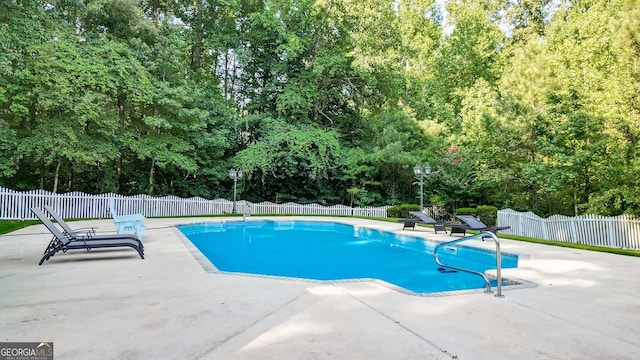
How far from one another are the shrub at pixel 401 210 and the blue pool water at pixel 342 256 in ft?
17.0

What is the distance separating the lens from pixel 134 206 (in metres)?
15.3

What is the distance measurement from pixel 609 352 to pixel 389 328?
4.80 feet

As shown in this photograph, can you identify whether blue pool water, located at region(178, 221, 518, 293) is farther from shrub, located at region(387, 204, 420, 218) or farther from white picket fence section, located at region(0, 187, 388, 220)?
shrub, located at region(387, 204, 420, 218)

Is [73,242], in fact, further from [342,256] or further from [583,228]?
[583,228]

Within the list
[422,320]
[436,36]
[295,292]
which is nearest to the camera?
[422,320]

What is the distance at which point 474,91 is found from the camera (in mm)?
18703

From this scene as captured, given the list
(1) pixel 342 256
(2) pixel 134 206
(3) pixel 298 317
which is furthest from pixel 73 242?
(2) pixel 134 206

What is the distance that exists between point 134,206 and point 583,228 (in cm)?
1609

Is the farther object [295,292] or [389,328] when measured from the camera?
[295,292]

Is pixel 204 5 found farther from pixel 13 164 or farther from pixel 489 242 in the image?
pixel 489 242

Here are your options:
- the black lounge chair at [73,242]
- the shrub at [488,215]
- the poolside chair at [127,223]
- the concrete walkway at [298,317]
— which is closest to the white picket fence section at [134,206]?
the shrub at [488,215]

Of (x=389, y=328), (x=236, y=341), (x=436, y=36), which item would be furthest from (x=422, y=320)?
(x=436, y=36)

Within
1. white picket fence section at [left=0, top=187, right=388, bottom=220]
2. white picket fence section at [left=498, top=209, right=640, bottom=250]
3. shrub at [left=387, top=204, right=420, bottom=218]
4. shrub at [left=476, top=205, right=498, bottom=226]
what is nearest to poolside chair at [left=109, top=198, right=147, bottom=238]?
white picket fence section at [left=0, top=187, right=388, bottom=220]

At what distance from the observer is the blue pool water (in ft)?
19.5
